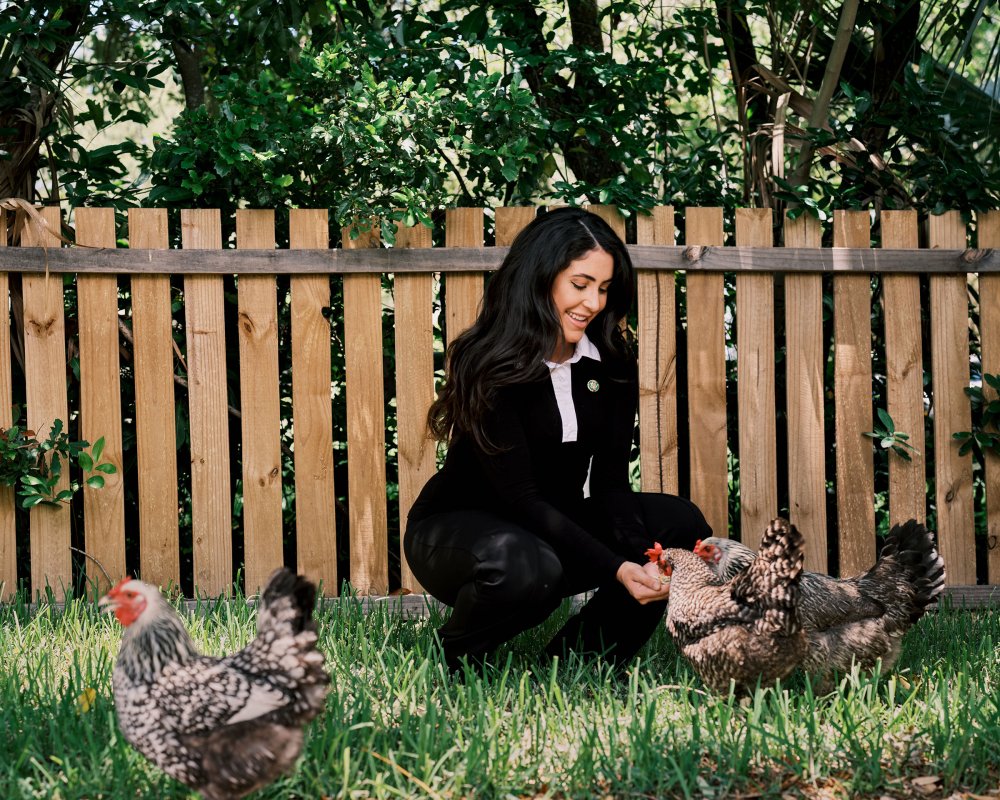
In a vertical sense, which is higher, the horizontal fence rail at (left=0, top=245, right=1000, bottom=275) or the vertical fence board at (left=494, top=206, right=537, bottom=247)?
the vertical fence board at (left=494, top=206, right=537, bottom=247)

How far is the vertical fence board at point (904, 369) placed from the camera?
199 inches

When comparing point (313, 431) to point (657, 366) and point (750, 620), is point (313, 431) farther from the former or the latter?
point (750, 620)

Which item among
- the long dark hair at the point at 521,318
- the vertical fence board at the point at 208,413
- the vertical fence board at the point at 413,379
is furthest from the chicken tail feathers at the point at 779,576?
the vertical fence board at the point at 208,413

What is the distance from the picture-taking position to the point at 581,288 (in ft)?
12.7

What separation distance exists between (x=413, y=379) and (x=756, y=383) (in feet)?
4.93

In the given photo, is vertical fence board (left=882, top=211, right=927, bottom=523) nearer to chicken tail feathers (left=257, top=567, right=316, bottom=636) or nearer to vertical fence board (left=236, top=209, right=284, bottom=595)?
vertical fence board (left=236, top=209, right=284, bottom=595)

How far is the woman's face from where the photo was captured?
12.6 feet

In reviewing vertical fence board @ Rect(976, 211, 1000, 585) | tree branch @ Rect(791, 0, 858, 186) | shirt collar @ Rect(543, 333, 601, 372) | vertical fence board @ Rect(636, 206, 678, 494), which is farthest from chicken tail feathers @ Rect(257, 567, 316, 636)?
tree branch @ Rect(791, 0, 858, 186)

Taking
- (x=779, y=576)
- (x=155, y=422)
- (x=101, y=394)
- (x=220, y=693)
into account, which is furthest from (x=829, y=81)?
(x=220, y=693)

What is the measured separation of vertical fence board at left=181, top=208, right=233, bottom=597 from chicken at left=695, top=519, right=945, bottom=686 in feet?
6.78

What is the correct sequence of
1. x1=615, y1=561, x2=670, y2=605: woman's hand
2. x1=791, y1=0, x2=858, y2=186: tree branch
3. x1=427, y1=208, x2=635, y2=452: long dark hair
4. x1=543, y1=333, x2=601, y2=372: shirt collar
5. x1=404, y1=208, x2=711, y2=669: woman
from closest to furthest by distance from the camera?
x1=615, y1=561, x2=670, y2=605: woman's hand, x1=404, y1=208, x2=711, y2=669: woman, x1=427, y1=208, x2=635, y2=452: long dark hair, x1=543, y1=333, x2=601, y2=372: shirt collar, x1=791, y1=0, x2=858, y2=186: tree branch

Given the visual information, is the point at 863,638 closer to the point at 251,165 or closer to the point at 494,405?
the point at 494,405

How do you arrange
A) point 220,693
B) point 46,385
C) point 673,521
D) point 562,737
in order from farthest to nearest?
point 46,385
point 673,521
point 562,737
point 220,693

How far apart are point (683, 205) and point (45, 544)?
10.9 feet
